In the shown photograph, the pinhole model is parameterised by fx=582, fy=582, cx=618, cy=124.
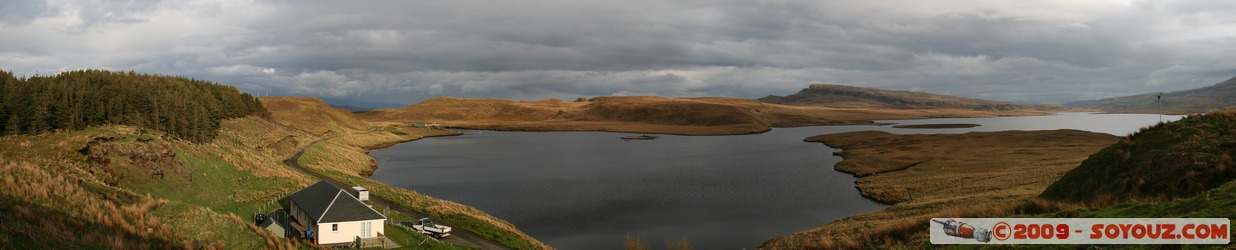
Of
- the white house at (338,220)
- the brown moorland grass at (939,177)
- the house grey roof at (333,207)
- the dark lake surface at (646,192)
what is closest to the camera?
the brown moorland grass at (939,177)

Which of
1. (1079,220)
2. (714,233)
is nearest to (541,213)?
(714,233)

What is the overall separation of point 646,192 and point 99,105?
56758 millimetres

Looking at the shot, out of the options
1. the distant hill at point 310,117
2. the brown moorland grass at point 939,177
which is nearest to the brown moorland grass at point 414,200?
the brown moorland grass at point 939,177

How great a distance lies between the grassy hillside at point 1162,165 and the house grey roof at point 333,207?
107 ft

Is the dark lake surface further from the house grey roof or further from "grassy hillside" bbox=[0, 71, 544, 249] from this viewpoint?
the house grey roof

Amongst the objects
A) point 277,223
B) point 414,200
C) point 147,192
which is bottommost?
point 414,200

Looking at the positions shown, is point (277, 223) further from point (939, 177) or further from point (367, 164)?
point (939, 177)

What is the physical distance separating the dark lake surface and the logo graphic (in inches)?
818

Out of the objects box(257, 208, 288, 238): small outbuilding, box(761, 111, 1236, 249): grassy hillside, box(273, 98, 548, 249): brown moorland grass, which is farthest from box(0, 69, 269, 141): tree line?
box(761, 111, 1236, 249): grassy hillside

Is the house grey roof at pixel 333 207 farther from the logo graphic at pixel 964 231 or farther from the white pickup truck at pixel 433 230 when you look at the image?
the logo graphic at pixel 964 231

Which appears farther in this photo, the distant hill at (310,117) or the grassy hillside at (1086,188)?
the distant hill at (310,117)

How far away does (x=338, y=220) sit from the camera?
29609mm

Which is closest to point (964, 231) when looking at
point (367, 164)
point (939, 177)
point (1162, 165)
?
point (1162, 165)

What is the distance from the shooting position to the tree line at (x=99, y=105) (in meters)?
52.2
